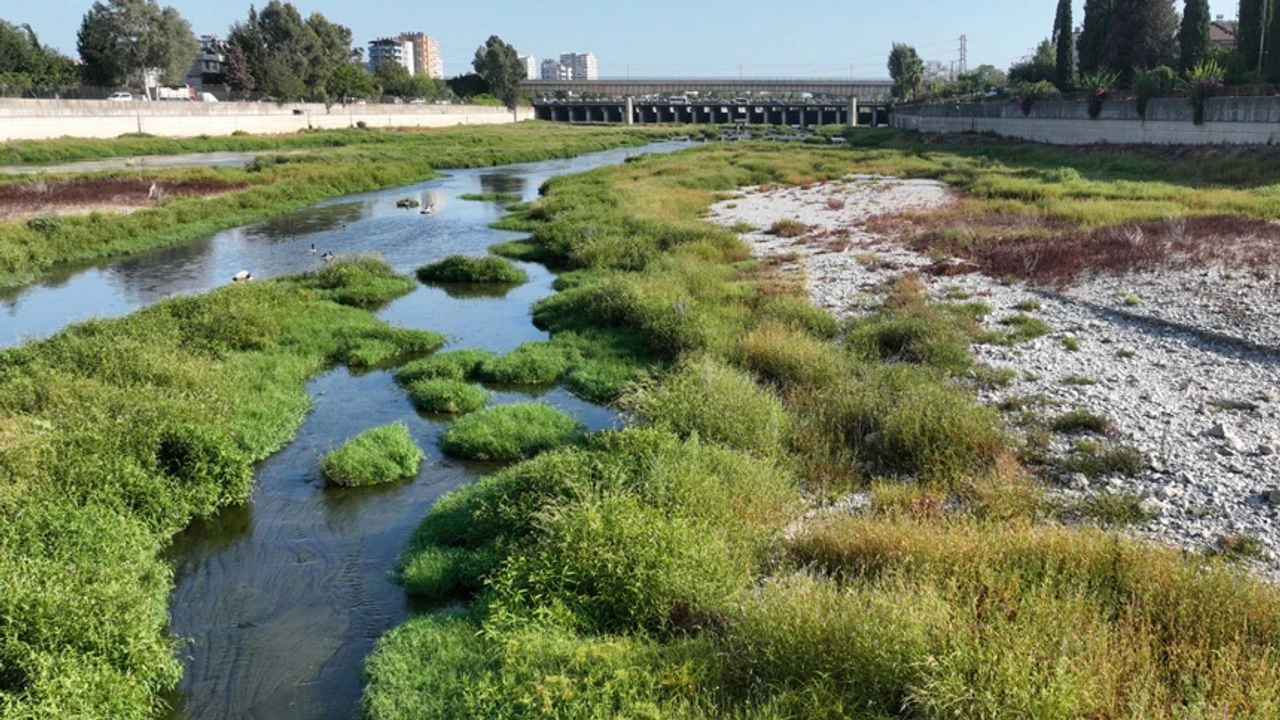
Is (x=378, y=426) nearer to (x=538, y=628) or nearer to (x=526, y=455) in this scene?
(x=526, y=455)

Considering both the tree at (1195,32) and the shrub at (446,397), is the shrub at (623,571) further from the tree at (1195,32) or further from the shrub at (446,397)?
the tree at (1195,32)

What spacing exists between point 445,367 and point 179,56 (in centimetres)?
9232

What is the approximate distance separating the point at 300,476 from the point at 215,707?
5266mm

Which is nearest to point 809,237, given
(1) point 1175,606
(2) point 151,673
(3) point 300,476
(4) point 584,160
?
(3) point 300,476

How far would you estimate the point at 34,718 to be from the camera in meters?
7.27

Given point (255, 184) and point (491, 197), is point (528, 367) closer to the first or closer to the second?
point (491, 197)

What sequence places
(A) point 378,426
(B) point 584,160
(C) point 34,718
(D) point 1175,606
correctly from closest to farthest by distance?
(C) point 34,718 → (D) point 1175,606 → (A) point 378,426 → (B) point 584,160

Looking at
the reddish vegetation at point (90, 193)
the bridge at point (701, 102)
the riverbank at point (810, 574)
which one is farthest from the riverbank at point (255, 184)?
the bridge at point (701, 102)

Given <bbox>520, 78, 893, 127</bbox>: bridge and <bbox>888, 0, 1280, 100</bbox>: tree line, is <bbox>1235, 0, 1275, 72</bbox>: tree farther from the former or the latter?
<bbox>520, 78, 893, 127</bbox>: bridge

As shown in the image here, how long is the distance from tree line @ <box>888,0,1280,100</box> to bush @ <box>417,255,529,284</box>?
3939cm

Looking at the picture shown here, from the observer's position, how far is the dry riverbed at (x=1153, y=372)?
10711 millimetres

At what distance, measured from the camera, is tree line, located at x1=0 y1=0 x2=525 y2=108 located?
292ft

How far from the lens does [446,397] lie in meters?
16.4

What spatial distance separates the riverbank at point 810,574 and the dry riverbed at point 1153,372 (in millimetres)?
677
